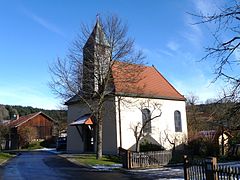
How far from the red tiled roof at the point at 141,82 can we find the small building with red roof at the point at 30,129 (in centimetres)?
2962

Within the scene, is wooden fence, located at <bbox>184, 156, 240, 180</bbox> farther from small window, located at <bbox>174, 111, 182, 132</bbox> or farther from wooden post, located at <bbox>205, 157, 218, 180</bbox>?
small window, located at <bbox>174, 111, 182, 132</bbox>

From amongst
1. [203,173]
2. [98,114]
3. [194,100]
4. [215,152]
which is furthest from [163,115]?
[194,100]

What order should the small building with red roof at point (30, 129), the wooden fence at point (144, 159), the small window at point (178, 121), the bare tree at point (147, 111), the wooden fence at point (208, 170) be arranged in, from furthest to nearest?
the small building with red roof at point (30, 129)
the small window at point (178, 121)
the bare tree at point (147, 111)
the wooden fence at point (144, 159)
the wooden fence at point (208, 170)

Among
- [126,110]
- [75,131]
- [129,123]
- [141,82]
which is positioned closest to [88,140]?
[75,131]

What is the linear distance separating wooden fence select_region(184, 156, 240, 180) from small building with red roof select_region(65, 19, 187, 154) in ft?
43.2

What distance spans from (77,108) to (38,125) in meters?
33.0

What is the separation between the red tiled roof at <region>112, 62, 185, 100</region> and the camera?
29.6 metres

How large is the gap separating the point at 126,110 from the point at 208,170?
66.2 ft

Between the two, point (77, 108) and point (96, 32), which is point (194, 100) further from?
point (96, 32)

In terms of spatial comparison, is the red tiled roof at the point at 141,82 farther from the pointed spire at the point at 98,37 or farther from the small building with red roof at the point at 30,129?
the small building with red roof at the point at 30,129

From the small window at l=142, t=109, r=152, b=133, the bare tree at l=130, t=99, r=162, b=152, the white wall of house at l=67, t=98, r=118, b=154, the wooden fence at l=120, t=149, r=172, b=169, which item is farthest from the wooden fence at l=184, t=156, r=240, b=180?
the small window at l=142, t=109, r=152, b=133

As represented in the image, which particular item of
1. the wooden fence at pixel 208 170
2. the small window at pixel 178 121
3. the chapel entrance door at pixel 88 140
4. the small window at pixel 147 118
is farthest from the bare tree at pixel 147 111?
the wooden fence at pixel 208 170

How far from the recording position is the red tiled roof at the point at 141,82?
2960 cm

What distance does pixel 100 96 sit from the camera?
88.8 feet
